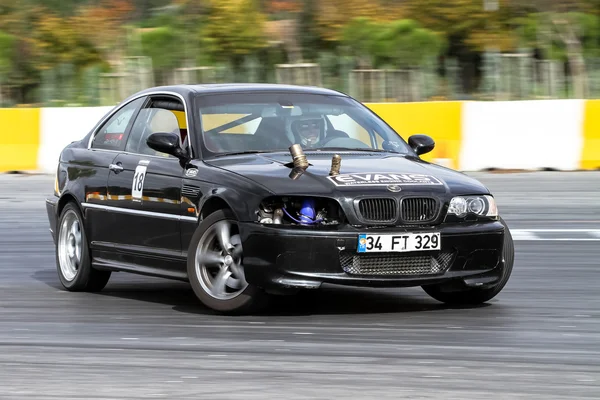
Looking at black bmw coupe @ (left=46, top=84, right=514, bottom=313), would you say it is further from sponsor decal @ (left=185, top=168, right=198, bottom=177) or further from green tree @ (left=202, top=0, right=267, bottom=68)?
green tree @ (left=202, top=0, right=267, bottom=68)

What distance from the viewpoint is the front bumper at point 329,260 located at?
7555 millimetres

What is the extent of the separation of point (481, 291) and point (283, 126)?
5.49 ft

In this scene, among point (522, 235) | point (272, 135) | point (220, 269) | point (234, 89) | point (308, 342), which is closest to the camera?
point (308, 342)

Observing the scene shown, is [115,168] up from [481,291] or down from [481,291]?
up

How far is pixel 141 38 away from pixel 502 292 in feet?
69.7

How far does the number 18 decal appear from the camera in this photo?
878 cm

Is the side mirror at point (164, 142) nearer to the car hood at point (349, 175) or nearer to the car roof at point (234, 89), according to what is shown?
the car hood at point (349, 175)

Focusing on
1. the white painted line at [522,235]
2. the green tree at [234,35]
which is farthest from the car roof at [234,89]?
the green tree at [234,35]

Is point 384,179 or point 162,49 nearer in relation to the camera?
point 384,179

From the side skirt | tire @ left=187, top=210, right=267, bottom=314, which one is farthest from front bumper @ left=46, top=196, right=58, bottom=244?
tire @ left=187, top=210, right=267, bottom=314

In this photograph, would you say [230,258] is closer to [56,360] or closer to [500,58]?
[56,360]

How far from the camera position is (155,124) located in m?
9.23

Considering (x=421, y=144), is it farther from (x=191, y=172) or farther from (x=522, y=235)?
(x=522, y=235)

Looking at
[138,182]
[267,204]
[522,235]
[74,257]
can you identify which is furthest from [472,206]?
[522,235]
